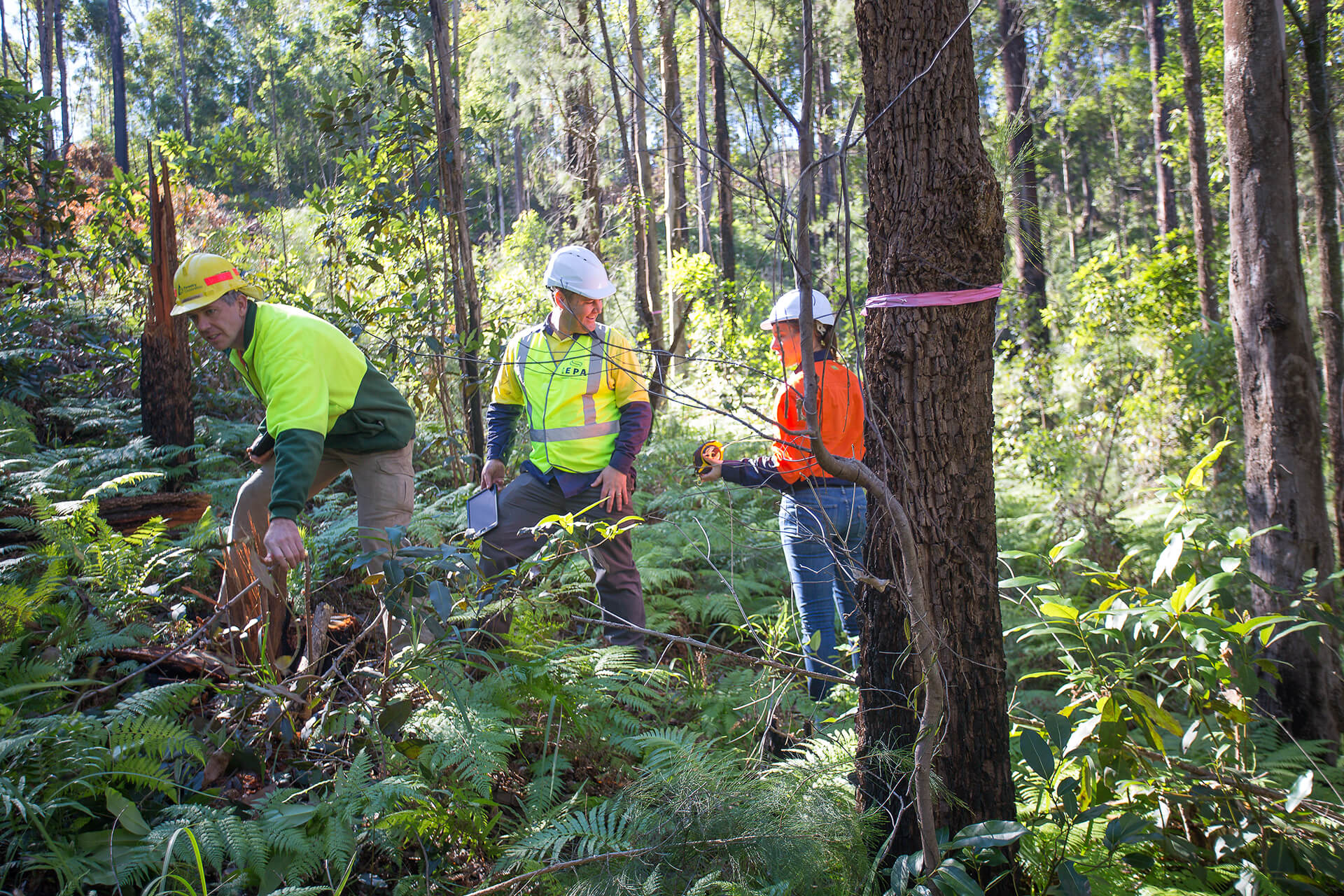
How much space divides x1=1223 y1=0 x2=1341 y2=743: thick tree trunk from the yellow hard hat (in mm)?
4731

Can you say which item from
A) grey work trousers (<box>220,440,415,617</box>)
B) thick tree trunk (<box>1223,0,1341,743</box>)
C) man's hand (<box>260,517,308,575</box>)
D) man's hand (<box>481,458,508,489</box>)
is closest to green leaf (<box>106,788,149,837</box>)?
man's hand (<box>260,517,308,575</box>)

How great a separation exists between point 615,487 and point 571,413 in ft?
1.48

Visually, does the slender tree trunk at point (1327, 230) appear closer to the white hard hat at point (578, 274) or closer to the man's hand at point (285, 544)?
the white hard hat at point (578, 274)

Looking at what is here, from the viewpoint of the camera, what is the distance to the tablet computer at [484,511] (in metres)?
3.98

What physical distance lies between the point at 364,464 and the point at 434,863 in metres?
2.17

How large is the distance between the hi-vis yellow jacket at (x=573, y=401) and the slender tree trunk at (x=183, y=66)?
45.0 metres

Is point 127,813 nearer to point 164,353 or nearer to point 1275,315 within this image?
point 164,353

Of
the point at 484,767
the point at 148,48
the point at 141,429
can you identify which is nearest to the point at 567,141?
the point at 141,429

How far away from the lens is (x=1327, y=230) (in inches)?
205

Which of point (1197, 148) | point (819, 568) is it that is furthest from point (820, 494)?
point (1197, 148)

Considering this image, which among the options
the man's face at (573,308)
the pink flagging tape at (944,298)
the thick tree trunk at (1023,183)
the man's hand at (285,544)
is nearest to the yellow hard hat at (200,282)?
the man's hand at (285,544)

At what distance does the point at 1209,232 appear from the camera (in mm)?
9992

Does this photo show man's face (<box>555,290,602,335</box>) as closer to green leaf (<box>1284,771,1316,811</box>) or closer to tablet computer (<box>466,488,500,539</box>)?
tablet computer (<box>466,488,500,539</box>)

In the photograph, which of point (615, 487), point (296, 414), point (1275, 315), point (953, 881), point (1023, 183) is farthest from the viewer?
point (615, 487)
